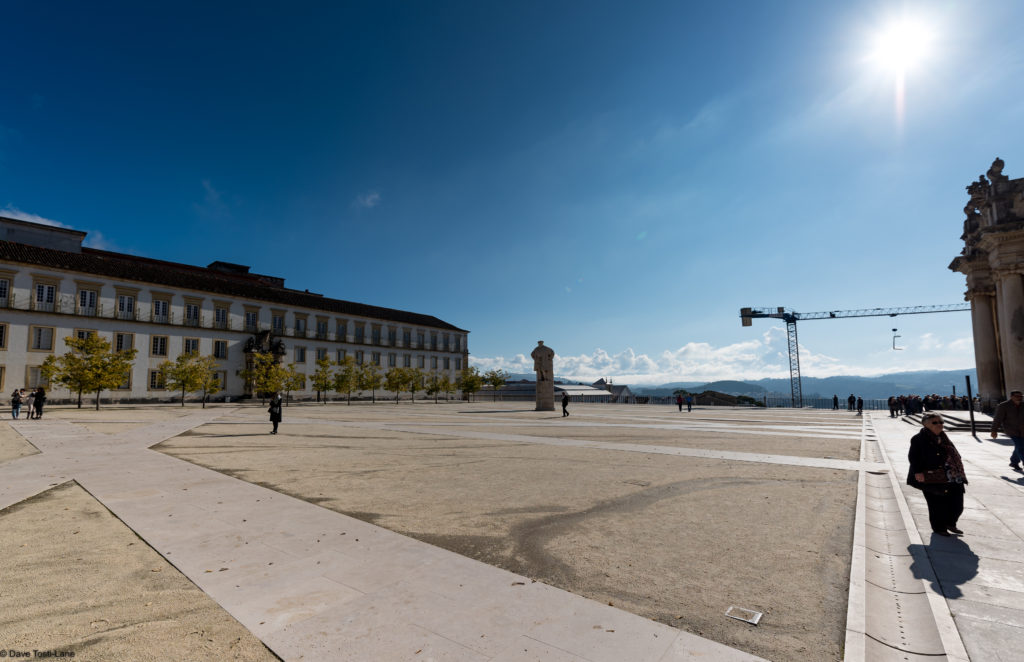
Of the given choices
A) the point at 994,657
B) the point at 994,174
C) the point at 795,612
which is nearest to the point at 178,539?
the point at 795,612

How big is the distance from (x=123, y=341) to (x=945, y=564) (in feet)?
178

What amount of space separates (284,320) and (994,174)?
5942 cm

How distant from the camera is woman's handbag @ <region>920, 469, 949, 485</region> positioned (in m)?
5.28

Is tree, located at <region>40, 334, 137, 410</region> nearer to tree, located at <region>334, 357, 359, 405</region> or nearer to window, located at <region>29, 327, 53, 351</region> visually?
window, located at <region>29, 327, 53, 351</region>

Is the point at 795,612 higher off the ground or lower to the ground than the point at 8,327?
lower

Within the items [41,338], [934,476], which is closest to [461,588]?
[934,476]

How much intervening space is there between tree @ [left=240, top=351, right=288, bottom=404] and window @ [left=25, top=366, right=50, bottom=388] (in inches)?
583

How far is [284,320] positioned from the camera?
53.7 metres

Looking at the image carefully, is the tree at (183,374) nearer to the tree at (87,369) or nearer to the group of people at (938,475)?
the tree at (87,369)

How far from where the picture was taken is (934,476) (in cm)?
532

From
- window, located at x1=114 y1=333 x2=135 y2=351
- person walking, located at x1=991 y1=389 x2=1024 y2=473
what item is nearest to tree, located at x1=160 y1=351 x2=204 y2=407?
window, located at x1=114 y1=333 x2=135 y2=351

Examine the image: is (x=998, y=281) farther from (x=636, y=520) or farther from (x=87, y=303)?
(x=87, y=303)

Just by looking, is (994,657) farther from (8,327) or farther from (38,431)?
(8,327)

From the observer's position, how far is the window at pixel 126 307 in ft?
136
